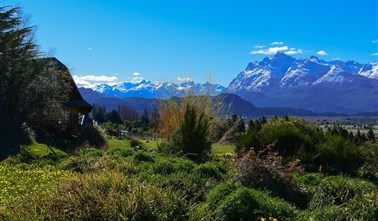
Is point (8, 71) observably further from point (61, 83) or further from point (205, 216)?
point (205, 216)

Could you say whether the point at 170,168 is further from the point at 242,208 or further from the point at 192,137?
the point at 192,137

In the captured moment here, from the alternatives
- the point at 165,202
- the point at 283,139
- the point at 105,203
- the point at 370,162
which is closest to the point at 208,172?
the point at 165,202

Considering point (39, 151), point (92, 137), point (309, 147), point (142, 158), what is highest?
point (309, 147)

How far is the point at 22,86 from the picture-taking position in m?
21.9

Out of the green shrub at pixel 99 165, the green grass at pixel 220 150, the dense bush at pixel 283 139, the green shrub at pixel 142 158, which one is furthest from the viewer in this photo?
the green grass at pixel 220 150

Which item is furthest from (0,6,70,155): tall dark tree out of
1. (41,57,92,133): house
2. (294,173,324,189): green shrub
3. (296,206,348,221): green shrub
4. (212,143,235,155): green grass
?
(296,206,348,221): green shrub

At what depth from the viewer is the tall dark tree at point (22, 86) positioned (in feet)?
69.6

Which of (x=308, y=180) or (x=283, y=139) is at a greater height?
(x=283, y=139)

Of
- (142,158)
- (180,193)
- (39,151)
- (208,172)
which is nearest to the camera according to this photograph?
(180,193)

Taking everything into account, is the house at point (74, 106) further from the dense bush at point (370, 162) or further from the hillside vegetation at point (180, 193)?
the dense bush at point (370, 162)

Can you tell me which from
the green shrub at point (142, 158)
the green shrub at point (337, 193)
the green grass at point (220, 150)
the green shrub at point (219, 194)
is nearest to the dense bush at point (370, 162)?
the green grass at point (220, 150)

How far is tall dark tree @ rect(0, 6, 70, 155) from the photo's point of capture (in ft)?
69.6

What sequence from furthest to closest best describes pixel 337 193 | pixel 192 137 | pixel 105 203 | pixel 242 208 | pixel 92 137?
pixel 92 137 < pixel 192 137 < pixel 337 193 < pixel 242 208 < pixel 105 203

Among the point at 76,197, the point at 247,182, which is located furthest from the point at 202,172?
the point at 76,197
